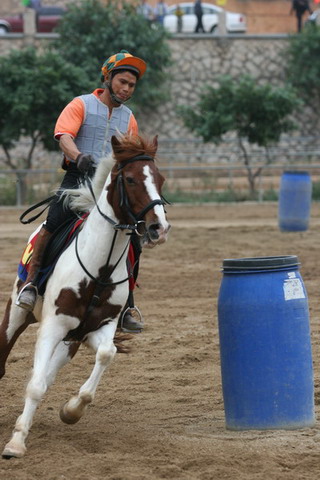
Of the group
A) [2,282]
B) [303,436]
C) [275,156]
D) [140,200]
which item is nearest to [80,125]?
[140,200]

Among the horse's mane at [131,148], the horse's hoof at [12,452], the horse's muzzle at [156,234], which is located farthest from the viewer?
the horse's mane at [131,148]

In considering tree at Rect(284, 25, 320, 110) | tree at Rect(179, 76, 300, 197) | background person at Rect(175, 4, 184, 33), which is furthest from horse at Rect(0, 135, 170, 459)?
background person at Rect(175, 4, 184, 33)

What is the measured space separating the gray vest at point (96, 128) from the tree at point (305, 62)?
31.3 meters

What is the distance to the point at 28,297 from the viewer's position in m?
7.04

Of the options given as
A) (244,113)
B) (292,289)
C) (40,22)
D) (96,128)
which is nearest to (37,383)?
(292,289)

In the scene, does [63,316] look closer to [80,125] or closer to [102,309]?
[102,309]

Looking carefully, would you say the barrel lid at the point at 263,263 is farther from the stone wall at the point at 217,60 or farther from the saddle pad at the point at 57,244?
the stone wall at the point at 217,60

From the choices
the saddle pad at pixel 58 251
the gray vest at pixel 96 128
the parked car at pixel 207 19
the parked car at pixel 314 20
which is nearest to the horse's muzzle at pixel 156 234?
the saddle pad at pixel 58 251

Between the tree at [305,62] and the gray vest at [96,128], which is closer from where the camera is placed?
the gray vest at [96,128]

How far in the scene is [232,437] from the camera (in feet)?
22.3

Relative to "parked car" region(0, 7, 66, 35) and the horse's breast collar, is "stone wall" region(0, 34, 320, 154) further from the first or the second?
the horse's breast collar

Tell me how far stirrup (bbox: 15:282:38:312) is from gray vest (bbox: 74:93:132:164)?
1121 millimetres

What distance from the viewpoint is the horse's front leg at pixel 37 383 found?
6.38 meters

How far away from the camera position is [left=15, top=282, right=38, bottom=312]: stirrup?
704 cm
